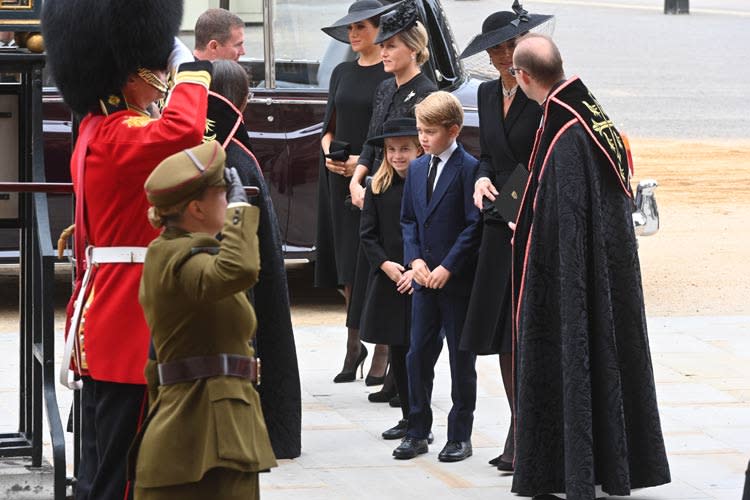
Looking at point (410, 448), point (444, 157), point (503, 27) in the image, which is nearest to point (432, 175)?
point (444, 157)

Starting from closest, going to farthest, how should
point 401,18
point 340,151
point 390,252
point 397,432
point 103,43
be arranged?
point 103,43 < point 397,432 < point 390,252 < point 401,18 < point 340,151

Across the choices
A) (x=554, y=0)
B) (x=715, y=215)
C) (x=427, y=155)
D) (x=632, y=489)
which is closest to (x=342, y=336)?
(x=427, y=155)

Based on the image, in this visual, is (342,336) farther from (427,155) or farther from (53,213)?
(427,155)

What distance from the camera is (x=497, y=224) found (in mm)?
6559

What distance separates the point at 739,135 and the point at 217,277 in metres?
18.3

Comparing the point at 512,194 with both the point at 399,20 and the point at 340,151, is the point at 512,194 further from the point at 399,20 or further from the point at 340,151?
the point at 340,151

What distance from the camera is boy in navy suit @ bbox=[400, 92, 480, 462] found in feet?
21.8

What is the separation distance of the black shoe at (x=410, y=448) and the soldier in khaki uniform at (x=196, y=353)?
8.54 ft

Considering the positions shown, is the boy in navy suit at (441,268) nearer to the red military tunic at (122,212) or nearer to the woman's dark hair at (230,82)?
the woman's dark hair at (230,82)

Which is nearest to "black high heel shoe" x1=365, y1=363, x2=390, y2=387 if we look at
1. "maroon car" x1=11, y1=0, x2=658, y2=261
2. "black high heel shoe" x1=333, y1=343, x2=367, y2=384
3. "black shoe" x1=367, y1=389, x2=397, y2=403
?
"black high heel shoe" x1=333, y1=343, x2=367, y2=384

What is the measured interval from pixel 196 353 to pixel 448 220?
9.12ft

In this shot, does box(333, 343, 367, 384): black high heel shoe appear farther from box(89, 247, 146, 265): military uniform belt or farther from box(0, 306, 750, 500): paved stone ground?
box(89, 247, 146, 265): military uniform belt

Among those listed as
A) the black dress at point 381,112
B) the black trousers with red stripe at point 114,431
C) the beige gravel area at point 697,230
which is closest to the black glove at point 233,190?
the black trousers with red stripe at point 114,431

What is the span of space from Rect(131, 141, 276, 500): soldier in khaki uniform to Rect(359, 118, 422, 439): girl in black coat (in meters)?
2.93
